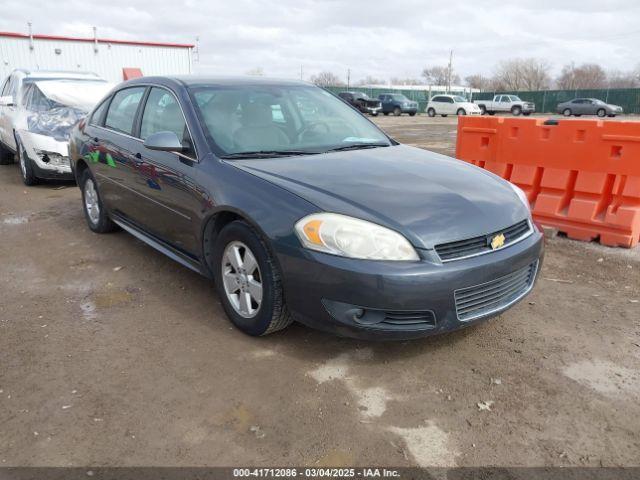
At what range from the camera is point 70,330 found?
11.2 ft

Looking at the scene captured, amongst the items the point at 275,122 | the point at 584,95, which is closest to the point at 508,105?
the point at 584,95

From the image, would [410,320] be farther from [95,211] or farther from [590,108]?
[590,108]

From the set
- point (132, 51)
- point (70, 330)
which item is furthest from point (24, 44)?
point (70, 330)

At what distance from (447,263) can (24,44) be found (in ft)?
88.3

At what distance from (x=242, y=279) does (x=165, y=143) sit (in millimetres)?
1040

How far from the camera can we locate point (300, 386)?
2756 mm

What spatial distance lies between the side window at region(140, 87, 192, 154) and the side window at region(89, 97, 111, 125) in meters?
1.13

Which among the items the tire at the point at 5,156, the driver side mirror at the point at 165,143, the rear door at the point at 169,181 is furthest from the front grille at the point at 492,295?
the tire at the point at 5,156

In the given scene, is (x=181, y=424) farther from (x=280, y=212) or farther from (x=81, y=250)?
(x=81, y=250)

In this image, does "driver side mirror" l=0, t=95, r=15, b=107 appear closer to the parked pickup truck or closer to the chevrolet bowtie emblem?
the chevrolet bowtie emblem

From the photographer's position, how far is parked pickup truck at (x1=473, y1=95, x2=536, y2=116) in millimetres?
39481

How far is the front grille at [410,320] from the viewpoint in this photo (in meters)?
2.68

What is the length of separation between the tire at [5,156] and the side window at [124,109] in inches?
260

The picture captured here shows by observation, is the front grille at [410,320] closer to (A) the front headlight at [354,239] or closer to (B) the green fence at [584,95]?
(A) the front headlight at [354,239]
